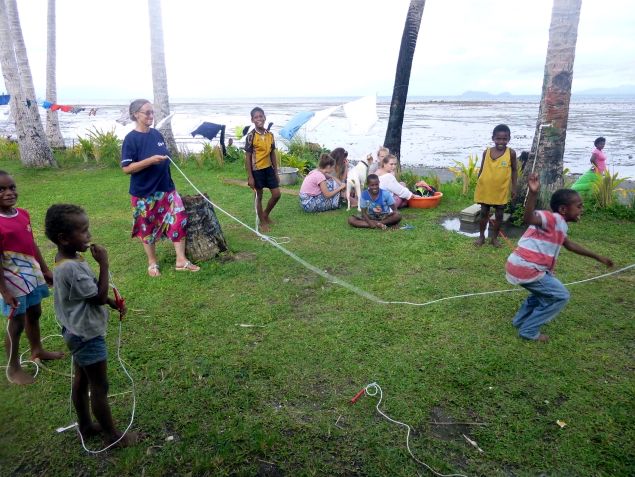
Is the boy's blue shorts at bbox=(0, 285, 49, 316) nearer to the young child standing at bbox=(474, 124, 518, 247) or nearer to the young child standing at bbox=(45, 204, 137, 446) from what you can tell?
the young child standing at bbox=(45, 204, 137, 446)

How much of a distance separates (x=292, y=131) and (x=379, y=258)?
7707 millimetres

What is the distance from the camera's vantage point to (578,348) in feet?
12.6

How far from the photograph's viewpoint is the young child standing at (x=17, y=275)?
314 cm

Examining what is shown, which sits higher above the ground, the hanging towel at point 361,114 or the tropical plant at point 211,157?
the hanging towel at point 361,114

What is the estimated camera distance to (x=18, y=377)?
11.5ft

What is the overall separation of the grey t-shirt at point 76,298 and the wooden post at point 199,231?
3.21 meters

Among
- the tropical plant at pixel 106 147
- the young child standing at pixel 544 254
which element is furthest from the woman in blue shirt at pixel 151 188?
the tropical plant at pixel 106 147

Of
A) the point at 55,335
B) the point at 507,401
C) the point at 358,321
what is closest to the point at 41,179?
the point at 55,335

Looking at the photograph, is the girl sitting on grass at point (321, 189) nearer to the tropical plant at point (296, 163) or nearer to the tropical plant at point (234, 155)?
the tropical plant at point (296, 163)

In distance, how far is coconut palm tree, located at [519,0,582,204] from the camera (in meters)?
6.84

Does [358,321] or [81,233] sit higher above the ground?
[81,233]

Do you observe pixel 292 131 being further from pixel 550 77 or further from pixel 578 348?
pixel 578 348

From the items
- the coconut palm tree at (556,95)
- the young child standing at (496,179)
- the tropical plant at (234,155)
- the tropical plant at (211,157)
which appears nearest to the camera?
the young child standing at (496,179)

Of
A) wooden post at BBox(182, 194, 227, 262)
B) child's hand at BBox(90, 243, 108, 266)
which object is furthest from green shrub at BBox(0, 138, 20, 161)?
child's hand at BBox(90, 243, 108, 266)
